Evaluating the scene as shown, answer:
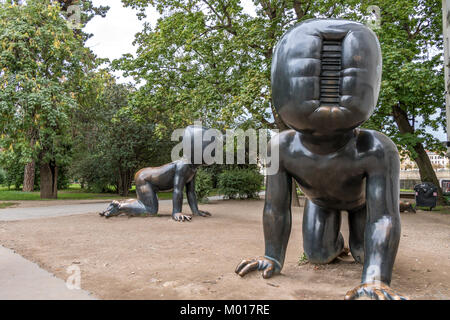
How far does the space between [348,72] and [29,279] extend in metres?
3.16

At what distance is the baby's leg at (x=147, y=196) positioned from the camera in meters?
7.97

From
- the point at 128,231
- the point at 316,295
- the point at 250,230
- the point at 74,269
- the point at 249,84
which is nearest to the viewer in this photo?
the point at 316,295

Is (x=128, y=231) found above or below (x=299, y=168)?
below

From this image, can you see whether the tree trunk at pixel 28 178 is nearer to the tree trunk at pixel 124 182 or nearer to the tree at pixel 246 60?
the tree trunk at pixel 124 182

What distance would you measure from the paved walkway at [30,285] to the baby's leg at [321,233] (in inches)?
73.9

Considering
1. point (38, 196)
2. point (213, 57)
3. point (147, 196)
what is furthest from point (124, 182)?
point (147, 196)

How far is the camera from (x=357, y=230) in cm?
300

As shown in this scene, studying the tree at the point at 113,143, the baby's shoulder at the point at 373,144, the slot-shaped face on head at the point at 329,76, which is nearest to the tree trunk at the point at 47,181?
the tree at the point at 113,143

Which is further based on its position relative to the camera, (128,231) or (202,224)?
(202,224)

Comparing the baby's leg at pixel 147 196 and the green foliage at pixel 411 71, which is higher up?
the green foliage at pixel 411 71

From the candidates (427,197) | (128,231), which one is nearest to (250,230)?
(128,231)

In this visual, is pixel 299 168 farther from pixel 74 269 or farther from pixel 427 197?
pixel 427 197
